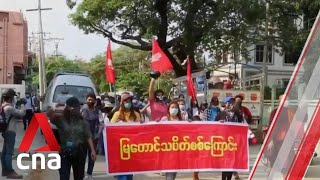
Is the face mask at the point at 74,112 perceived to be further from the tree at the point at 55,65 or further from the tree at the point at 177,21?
the tree at the point at 55,65

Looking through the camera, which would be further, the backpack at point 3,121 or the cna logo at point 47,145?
the backpack at point 3,121

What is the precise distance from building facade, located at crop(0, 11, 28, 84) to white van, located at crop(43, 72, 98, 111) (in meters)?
41.1

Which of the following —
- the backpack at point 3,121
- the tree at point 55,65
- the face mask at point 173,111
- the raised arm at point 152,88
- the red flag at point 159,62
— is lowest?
the backpack at point 3,121

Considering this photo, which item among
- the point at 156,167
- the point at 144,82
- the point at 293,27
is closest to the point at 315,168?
the point at 156,167

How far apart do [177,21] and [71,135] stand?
1769 cm

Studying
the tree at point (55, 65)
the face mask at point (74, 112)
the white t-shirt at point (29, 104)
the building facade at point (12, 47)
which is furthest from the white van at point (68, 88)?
the tree at point (55, 65)

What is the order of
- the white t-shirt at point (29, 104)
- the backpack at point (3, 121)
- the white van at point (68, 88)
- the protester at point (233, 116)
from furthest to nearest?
the white t-shirt at point (29, 104), the white van at point (68, 88), the backpack at point (3, 121), the protester at point (233, 116)

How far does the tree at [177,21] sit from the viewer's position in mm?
22688

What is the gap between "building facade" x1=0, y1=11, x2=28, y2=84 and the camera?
5953 cm

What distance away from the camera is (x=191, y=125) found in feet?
27.9

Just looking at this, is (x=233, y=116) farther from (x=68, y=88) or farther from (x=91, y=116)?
(x=68, y=88)

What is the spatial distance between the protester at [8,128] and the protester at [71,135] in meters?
2.10

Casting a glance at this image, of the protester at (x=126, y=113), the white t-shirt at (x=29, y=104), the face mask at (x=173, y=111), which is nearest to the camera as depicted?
the protester at (x=126, y=113)

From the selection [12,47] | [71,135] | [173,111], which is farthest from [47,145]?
[12,47]
